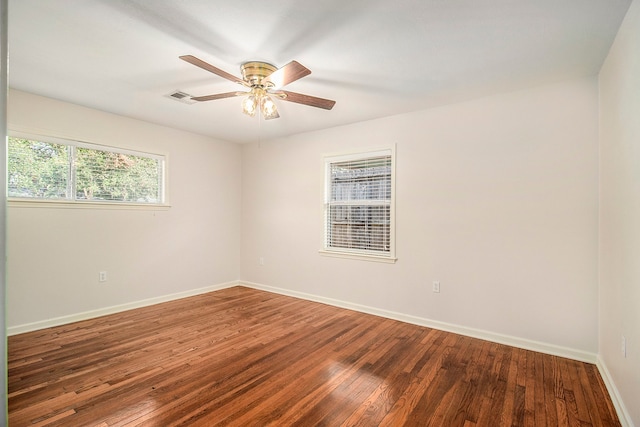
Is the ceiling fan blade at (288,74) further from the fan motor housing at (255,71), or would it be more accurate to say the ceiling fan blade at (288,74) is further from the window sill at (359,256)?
the window sill at (359,256)

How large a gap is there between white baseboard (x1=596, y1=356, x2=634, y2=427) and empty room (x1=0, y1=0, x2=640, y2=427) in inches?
0.7

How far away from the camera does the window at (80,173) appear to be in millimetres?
3223

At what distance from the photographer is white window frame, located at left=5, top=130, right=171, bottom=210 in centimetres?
319

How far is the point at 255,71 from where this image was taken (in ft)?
8.16

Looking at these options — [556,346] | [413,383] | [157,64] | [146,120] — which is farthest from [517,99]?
[146,120]

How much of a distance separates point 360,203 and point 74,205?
346 centimetres

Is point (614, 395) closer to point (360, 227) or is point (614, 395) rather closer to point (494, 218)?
point (494, 218)

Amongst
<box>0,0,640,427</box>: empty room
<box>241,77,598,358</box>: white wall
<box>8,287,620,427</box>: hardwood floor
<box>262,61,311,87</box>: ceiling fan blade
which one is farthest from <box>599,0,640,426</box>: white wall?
<box>262,61,311,87</box>: ceiling fan blade

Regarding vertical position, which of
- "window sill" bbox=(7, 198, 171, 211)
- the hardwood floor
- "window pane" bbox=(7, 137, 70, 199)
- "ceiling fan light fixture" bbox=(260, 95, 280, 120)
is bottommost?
the hardwood floor

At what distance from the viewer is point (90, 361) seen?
2584mm

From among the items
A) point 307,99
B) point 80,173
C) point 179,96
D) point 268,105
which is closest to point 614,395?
point 307,99

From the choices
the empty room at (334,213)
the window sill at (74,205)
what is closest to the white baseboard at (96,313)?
the empty room at (334,213)

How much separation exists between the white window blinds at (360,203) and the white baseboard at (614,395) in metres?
2.10

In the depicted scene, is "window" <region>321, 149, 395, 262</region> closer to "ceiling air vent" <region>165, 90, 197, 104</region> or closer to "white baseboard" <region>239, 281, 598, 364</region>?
"white baseboard" <region>239, 281, 598, 364</region>
